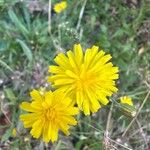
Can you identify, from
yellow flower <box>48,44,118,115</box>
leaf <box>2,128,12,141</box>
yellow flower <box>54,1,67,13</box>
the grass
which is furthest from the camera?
yellow flower <box>54,1,67,13</box>

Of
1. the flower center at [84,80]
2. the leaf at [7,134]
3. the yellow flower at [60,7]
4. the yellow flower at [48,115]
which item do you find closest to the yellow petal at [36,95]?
the yellow flower at [48,115]

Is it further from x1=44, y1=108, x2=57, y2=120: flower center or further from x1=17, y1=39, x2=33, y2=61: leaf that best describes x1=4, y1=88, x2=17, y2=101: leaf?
x1=44, y1=108, x2=57, y2=120: flower center

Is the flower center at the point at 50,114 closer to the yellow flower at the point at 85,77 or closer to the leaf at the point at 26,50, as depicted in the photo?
the yellow flower at the point at 85,77

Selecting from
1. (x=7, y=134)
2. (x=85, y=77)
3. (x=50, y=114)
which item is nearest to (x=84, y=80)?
(x=85, y=77)

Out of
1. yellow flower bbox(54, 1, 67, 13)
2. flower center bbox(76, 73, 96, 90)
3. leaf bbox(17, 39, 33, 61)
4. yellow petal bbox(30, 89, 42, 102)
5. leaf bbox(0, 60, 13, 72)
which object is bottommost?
yellow petal bbox(30, 89, 42, 102)

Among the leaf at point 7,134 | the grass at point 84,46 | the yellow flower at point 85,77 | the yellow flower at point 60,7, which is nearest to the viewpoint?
the yellow flower at point 85,77

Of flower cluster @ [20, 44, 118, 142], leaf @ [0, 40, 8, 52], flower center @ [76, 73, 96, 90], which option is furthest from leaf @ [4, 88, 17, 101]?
flower center @ [76, 73, 96, 90]

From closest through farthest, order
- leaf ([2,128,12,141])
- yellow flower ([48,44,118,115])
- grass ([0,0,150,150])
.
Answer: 1. yellow flower ([48,44,118,115])
2. leaf ([2,128,12,141])
3. grass ([0,0,150,150])
